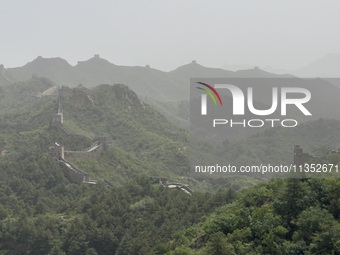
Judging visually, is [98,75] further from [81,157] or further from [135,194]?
[135,194]

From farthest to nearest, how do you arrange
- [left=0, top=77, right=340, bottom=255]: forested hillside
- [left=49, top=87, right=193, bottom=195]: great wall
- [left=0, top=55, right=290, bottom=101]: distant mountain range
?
[left=0, top=55, right=290, bottom=101]: distant mountain range
[left=49, top=87, right=193, bottom=195]: great wall
[left=0, top=77, right=340, bottom=255]: forested hillside

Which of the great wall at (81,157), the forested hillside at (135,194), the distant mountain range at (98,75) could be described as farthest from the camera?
the distant mountain range at (98,75)

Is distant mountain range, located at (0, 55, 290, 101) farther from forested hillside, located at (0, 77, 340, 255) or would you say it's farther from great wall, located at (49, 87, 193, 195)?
great wall, located at (49, 87, 193, 195)

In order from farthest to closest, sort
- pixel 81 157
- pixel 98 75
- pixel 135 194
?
1. pixel 98 75
2. pixel 81 157
3. pixel 135 194

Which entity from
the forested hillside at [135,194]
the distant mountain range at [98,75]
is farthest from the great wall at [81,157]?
the distant mountain range at [98,75]

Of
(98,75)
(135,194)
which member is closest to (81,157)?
(135,194)

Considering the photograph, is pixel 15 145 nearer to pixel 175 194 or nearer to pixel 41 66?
pixel 175 194

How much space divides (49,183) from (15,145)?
1420cm

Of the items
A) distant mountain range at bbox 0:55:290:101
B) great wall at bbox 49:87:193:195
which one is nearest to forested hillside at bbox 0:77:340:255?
great wall at bbox 49:87:193:195

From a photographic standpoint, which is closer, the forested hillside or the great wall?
the forested hillside

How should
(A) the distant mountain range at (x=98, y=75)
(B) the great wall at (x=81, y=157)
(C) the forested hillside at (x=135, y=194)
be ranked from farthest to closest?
(A) the distant mountain range at (x=98, y=75) → (B) the great wall at (x=81, y=157) → (C) the forested hillside at (x=135, y=194)

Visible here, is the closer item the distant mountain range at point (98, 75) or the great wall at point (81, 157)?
the great wall at point (81, 157)

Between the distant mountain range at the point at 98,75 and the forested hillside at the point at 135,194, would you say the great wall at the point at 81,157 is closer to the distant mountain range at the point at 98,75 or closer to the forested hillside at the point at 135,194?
the forested hillside at the point at 135,194

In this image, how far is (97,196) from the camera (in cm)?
5038
